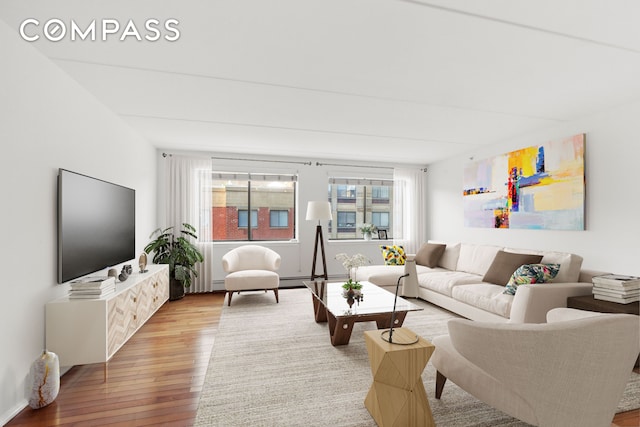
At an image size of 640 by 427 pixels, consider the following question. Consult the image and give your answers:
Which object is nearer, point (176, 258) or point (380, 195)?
point (176, 258)

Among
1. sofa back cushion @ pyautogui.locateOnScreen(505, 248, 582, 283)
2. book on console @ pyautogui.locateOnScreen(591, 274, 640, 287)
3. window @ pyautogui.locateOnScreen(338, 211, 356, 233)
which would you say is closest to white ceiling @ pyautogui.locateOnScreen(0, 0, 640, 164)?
sofa back cushion @ pyautogui.locateOnScreen(505, 248, 582, 283)

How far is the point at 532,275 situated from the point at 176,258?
466 cm

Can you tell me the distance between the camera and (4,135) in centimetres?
189

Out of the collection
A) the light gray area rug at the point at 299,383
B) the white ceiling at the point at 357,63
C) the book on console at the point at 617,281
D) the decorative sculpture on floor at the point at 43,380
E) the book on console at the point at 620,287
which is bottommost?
the light gray area rug at the point at 299,383

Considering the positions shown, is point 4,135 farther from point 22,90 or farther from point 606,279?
A: point 606,279

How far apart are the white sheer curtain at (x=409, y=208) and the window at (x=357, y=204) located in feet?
0.77

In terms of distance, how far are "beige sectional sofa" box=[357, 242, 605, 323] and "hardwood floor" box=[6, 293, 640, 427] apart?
0.97 metres

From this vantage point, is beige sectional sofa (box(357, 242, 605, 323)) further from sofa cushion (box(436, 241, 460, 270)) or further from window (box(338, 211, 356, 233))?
window (box(338, 211, 356, 233))

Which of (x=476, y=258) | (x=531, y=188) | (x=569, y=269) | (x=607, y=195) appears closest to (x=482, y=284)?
(x=476, y=258)

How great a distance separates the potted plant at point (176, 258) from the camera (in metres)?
4.64

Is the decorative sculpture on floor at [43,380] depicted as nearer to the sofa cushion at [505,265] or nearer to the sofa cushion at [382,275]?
the sofa cushion at [382,275]

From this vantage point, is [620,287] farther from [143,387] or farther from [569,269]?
[143,387]

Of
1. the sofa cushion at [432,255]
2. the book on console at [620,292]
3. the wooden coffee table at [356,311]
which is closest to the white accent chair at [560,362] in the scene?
the wooden coffee table at [356,311]

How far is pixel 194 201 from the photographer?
5.32 metres
